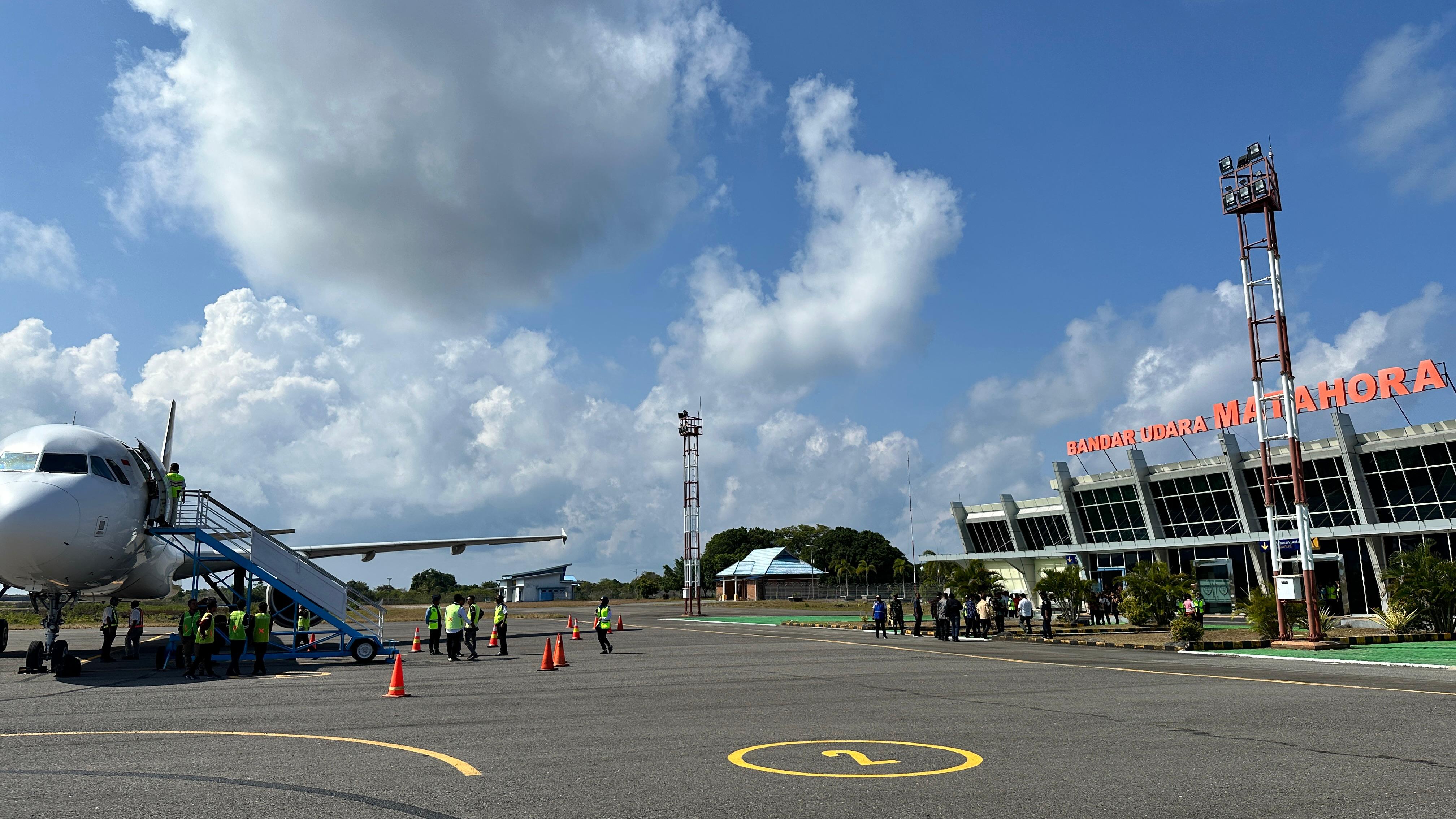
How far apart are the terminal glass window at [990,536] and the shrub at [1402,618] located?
43140mm

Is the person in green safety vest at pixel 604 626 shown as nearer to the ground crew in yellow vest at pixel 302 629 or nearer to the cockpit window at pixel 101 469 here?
the ground crew in yellow vest at pixel 302 629

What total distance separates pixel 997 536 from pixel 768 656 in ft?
181

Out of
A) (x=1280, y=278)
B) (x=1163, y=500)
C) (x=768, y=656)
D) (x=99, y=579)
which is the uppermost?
(x=1280, y=278)

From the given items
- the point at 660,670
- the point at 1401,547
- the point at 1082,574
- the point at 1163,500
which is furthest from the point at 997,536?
the point at 660,670

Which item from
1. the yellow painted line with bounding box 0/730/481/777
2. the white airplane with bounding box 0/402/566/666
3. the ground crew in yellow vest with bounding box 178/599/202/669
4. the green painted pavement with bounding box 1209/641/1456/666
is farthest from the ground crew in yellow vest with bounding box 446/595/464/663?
the green painted pavement with bounding box 1209/641/1456/666

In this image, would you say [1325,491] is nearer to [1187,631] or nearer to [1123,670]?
[1187,631]

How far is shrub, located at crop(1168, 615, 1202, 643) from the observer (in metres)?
26.5

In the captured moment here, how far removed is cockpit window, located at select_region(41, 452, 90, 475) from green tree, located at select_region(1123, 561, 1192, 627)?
34.7 metres

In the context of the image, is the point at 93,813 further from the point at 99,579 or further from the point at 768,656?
the point at 768,656

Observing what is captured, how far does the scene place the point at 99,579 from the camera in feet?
66.7

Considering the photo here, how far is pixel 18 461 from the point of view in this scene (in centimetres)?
1830

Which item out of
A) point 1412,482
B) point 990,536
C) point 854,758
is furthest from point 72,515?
point 990,536

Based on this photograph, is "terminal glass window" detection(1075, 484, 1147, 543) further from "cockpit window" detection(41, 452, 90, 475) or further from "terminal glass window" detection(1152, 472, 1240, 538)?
"cockpit window" detection(41, 452, 90, 475)

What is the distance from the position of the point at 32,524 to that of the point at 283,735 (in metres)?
10.1
